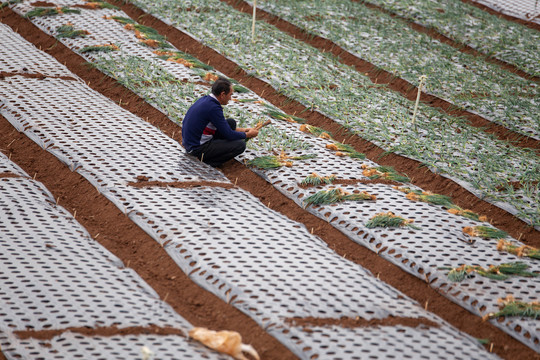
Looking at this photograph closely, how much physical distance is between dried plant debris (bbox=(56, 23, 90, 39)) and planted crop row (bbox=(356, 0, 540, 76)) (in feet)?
16.7

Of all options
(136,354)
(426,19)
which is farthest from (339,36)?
(136,354)

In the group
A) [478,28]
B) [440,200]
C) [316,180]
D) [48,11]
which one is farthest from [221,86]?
[478,28]

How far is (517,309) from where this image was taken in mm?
3801

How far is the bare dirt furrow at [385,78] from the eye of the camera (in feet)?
22.1

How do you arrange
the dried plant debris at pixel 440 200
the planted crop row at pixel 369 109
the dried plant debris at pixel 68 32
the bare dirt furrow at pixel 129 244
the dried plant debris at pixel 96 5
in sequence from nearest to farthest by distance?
the bare dirt furrow at pixel 129 244, the dried plant debris at pixel 440 200, the planted crop row at pixel 369 109, the dried plant debris at pixel 68 32, the dried plant debris at pixel 96 5

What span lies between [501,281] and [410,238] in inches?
27.5

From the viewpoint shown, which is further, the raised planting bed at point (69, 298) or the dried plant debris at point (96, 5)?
the dried plant debris at point (96, 5)

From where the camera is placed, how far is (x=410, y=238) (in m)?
4.47

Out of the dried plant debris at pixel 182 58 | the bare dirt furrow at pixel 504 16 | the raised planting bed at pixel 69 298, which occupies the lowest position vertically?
the raised planting bed at pixel 69 298

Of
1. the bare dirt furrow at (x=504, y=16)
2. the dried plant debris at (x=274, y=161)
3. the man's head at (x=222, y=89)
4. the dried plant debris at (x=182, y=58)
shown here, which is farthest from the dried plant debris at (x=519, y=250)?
the bare dirt furrow at (x=504, y=16)

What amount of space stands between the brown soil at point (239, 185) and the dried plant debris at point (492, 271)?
18cm

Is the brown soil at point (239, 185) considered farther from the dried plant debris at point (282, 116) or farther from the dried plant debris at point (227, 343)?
the dried plant debris at point (282, 116)

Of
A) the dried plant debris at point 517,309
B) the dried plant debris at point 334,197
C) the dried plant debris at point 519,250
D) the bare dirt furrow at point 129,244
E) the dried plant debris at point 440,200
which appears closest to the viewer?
the bare dirt furrow at point 129,244

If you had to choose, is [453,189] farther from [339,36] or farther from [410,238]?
[339,36]
